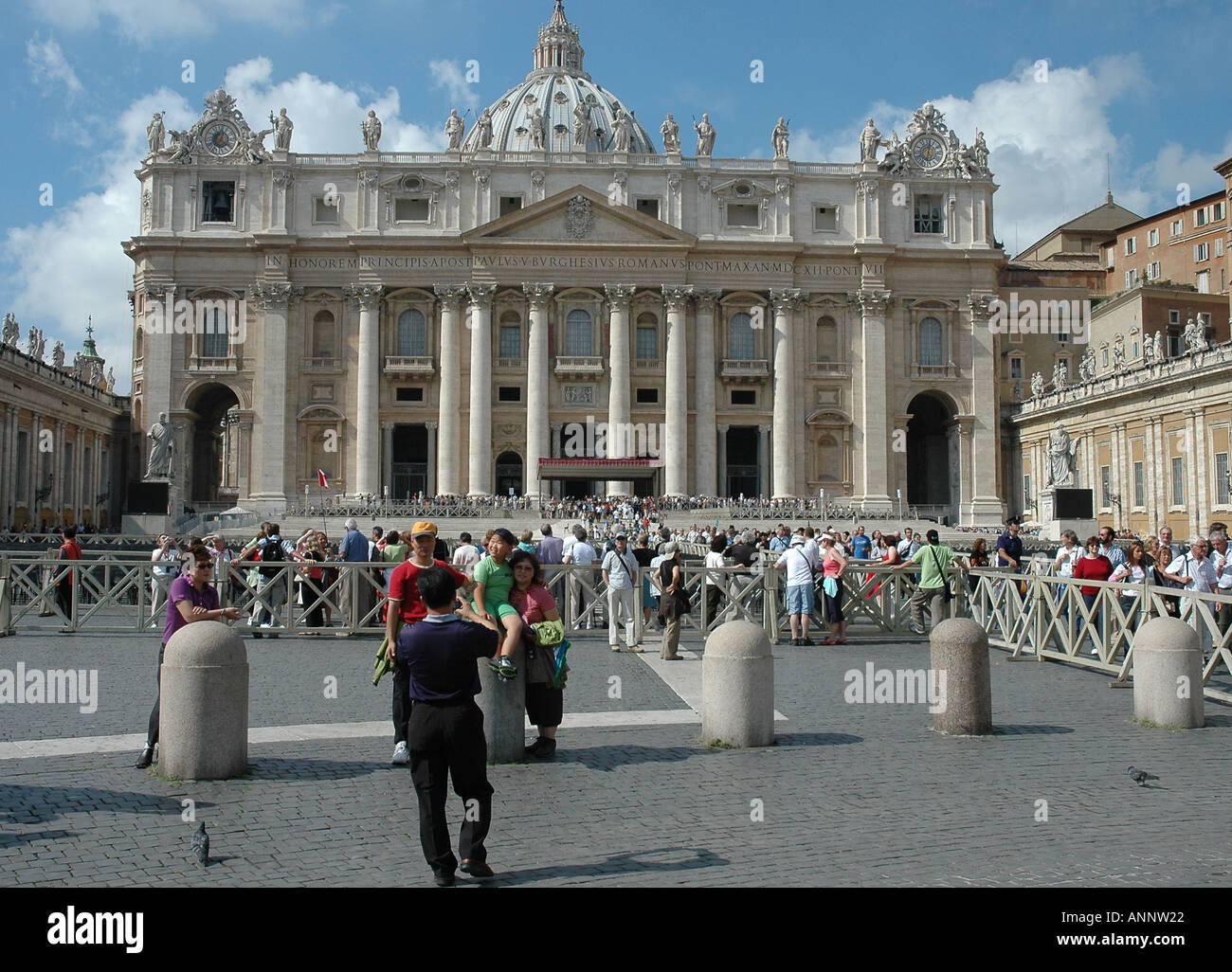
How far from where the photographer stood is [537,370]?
55.3m

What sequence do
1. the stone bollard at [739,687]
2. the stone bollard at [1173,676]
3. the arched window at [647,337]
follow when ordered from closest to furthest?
the stone bollard at [739,687], the stone bollard at [1173,676], the arched window at [647,337]

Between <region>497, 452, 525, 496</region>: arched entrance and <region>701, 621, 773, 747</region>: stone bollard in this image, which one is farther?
<region>497, 452, 525, 496</region>: arched entrance

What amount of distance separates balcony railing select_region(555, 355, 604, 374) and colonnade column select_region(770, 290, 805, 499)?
9185mm

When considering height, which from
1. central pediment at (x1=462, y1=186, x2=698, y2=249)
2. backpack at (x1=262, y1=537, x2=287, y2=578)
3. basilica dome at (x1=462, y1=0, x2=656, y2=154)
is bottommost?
backpack at (x1=262, y1=537, x2=287, y2=578)

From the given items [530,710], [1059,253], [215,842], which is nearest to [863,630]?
[530,710]

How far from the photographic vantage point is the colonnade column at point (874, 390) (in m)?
56.5

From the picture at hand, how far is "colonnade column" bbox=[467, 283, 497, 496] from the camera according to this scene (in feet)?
179

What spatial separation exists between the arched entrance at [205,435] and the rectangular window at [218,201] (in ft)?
28.2

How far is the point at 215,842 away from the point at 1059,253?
7570cm

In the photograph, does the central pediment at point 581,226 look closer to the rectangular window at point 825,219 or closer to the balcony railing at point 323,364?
the rectangular window at point 825,219

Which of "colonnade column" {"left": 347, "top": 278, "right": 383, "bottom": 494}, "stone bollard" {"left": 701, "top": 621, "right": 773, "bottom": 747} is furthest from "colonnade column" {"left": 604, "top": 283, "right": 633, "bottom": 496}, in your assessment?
"stone bollard" {"left": 701, "top": 621, "right": 773, "bottom": 747}

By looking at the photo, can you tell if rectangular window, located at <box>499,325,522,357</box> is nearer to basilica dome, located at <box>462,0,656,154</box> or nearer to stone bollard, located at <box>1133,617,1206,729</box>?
basilica dome, located at <box>462,0,656,154</box>

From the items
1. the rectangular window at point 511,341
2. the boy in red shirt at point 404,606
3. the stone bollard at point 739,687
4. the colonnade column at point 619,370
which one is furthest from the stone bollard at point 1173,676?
the rectangular window at point 511,341

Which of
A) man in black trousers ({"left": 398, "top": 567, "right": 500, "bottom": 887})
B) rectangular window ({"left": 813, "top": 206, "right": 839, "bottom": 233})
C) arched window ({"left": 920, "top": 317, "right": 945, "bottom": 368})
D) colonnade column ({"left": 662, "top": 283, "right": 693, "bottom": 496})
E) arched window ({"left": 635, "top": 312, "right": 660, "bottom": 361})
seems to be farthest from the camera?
arched window ({"left": 920, "top": 317, "right": 945, "bottom": 368})
